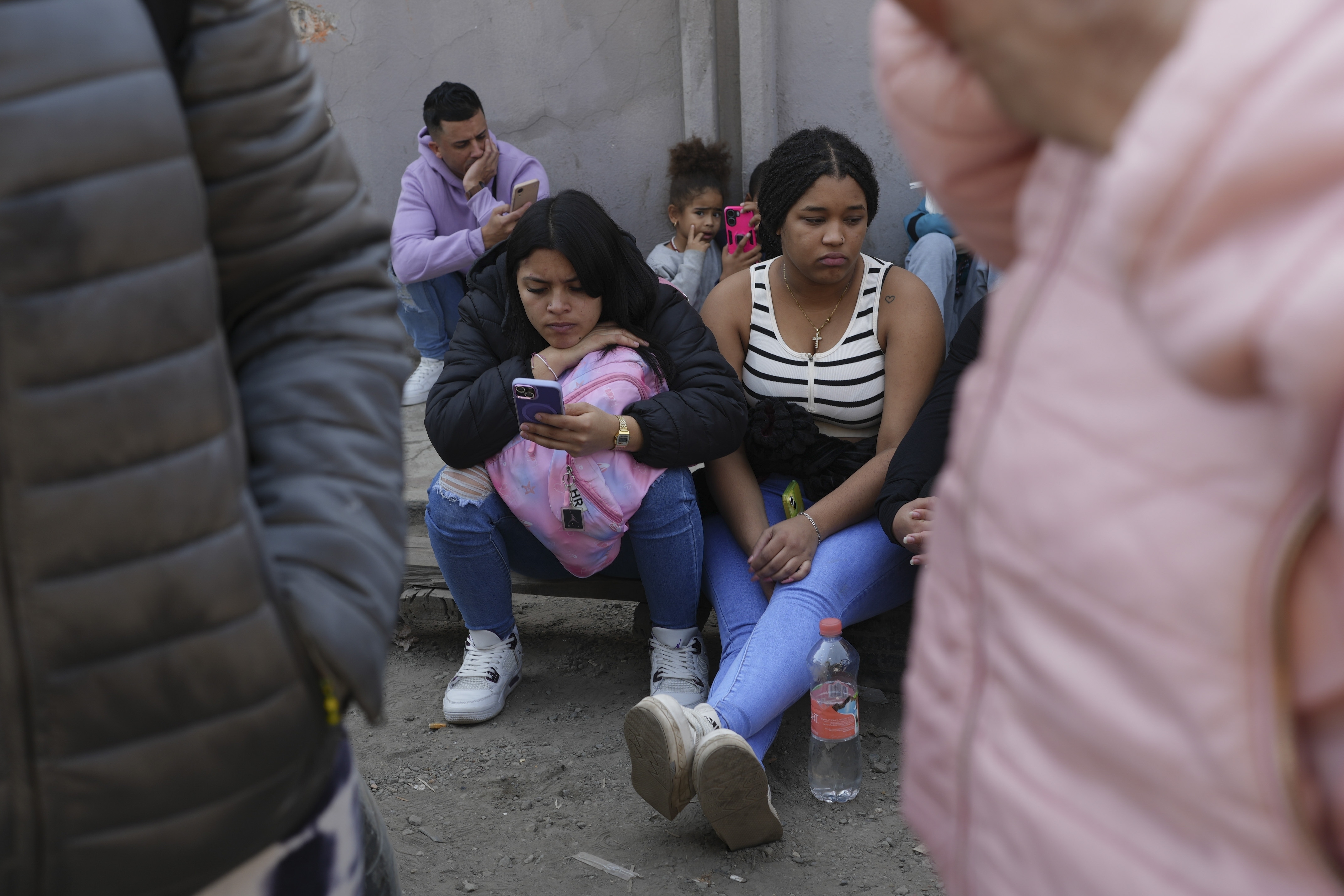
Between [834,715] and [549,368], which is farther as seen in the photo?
[549,368]

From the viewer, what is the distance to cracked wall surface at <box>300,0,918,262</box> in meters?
5.13

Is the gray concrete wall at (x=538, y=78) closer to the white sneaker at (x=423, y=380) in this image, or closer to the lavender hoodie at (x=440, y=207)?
the lavender hoodie at (x=440, y=207)

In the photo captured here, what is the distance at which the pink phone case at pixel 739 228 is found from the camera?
4625 millimetres

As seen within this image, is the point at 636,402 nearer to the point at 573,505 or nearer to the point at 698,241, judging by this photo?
the point at 573,505

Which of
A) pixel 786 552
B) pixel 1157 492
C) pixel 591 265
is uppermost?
pixel 1157 492

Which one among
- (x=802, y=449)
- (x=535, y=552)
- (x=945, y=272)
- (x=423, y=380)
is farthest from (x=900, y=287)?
(x=423, y=380)

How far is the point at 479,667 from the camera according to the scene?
10.9 ft

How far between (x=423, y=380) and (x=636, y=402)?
270 centimetres

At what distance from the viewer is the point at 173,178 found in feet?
3.03

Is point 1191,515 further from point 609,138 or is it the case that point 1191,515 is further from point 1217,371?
point 609,138

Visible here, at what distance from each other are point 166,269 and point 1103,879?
0.84m

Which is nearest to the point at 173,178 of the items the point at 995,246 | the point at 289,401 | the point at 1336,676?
the point at 289,401

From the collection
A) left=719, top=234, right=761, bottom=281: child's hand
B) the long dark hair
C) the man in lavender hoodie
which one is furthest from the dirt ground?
the man in lavender hoodie

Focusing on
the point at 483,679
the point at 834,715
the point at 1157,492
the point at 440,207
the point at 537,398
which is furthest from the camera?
the point at 440,207
